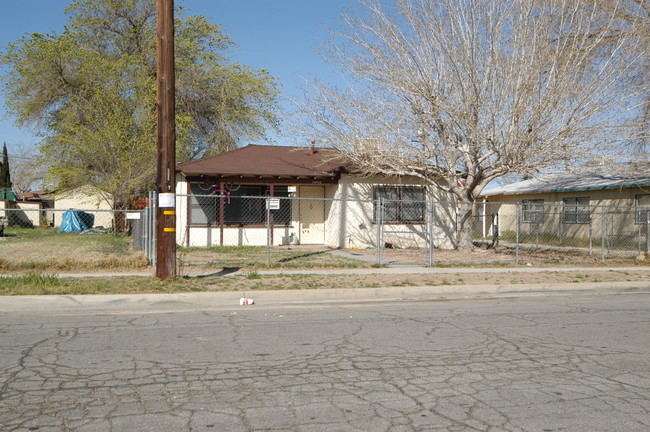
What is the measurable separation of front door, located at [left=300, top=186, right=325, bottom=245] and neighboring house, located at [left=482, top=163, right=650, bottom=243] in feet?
21.2

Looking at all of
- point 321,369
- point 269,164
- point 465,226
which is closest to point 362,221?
point 465,226

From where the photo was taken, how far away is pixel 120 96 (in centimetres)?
2822

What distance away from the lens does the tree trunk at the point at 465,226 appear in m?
19.1

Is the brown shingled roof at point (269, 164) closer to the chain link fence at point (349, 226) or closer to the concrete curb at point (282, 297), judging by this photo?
the chain link fence at point (349, 226)

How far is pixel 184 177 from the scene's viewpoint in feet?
67.9

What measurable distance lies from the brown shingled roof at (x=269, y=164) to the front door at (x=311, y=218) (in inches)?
42.9

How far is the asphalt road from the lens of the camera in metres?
4.41

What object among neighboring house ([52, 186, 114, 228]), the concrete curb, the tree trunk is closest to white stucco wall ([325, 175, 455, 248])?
the tree trunk

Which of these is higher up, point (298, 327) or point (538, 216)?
point (538, 216)

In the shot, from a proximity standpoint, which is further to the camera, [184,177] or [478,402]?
[184,177]

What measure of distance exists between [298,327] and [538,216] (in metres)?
21.6

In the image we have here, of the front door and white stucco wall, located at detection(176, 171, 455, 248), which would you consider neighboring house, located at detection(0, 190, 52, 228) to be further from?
the front door

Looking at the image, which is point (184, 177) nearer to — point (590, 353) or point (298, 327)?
point (298, 327)

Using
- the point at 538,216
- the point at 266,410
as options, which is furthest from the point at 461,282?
the point at 538,216
